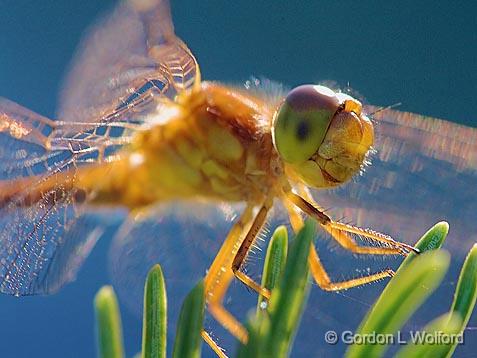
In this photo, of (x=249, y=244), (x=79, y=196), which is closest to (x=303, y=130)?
(x=249, y=244)

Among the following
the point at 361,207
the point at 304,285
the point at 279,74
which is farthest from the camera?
the point at 279,74

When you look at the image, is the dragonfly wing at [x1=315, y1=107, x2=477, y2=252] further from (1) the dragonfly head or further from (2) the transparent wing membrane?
(2) the transparent wing membrane

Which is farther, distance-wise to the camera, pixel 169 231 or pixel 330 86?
pixel 169 231

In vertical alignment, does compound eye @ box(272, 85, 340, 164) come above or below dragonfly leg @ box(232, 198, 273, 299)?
above

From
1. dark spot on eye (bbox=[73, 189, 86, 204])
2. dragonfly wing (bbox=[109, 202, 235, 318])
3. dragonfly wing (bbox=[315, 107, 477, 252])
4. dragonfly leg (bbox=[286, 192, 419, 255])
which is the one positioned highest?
dragonfly wing (bbox=[315, 107, 477, 252])

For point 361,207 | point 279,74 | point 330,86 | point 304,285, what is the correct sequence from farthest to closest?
1. point 279,74
2. point 361,207
3. point 330,86
4. point 304,285

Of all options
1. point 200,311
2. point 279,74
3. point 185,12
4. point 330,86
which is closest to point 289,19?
point 279,74

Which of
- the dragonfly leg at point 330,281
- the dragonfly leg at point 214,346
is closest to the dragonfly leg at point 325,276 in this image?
the dragonfly leg at point 330,281

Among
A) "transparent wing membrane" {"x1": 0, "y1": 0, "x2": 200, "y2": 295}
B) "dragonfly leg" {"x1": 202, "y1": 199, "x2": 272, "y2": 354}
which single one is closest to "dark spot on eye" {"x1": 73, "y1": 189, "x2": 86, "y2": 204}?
"transparent wing membrane" {"x1": 0, "y1": 0, "x2": 200, "y2": 295}

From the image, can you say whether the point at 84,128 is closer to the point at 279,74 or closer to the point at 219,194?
the point at 219,194

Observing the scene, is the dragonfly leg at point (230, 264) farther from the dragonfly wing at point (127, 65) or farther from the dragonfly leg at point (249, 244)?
the dragonfly wing at point (127, 65)
